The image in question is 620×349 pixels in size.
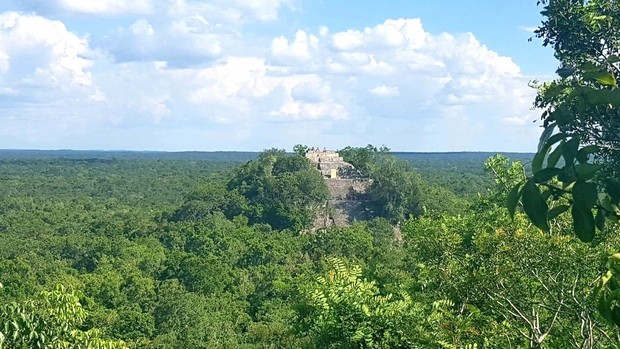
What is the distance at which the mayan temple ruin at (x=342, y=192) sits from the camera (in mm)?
45375

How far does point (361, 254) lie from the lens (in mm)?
33719

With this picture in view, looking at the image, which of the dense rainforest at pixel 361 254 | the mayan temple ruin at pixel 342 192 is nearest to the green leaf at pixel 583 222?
the dense rainforest at pixel 361 254

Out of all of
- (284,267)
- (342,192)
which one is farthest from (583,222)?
(342,192)

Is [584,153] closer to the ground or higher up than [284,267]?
higher up

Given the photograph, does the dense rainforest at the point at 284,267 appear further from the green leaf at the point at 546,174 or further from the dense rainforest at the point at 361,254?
the green leaf at the point at 546,174

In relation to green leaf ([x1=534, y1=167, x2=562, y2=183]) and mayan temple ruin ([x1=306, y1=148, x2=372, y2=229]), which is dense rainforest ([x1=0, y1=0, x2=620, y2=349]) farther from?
mayan temple ruin ([x1=306, y1=148, x2=372, y2=229])

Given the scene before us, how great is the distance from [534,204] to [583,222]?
Answer: 11 cm

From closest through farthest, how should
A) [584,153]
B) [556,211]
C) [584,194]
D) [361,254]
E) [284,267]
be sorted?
1. [584,194]
2. [584,153]
3. [556,211]
4. [284,267]
5. [361,254]

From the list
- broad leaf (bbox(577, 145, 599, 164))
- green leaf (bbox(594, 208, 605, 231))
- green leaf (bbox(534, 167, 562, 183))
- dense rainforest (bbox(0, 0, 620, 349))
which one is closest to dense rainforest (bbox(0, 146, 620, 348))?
dense rainforest (bbox(0, 0, 620, 349))

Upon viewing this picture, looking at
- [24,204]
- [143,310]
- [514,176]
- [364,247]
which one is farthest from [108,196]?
[514,176]

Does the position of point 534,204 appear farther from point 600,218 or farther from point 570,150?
point 600,218

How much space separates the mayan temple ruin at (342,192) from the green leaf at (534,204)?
42901mm

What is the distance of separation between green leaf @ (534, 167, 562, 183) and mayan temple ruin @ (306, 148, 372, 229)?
42898 millimetres

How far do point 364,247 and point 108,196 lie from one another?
42457 mm
